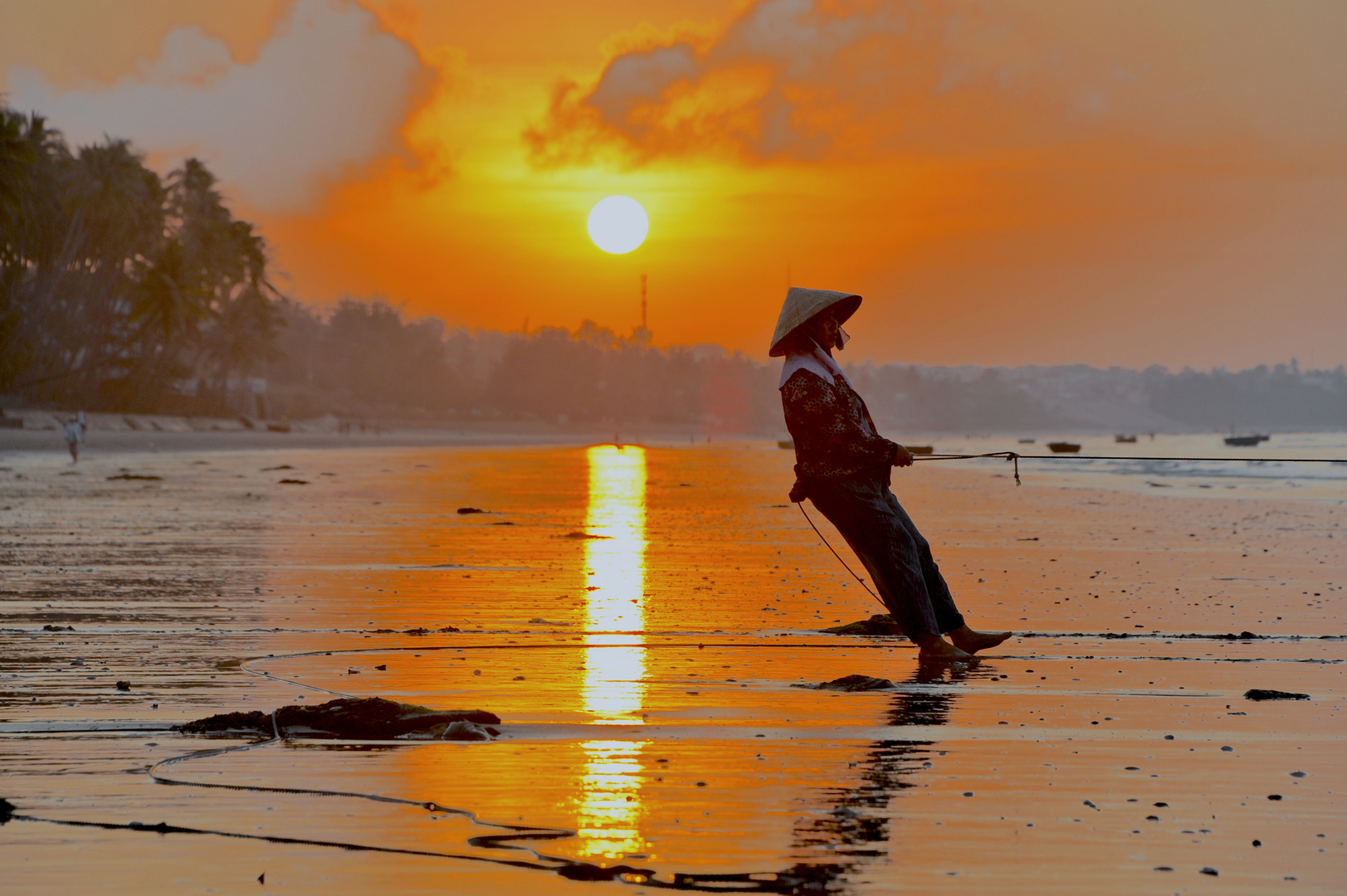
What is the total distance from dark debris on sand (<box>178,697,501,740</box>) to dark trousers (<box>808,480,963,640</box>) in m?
2.52

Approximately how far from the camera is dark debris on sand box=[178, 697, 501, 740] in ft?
16.6

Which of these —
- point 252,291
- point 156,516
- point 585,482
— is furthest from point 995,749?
point 252,291

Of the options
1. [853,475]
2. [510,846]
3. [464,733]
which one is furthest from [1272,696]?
[510,846]

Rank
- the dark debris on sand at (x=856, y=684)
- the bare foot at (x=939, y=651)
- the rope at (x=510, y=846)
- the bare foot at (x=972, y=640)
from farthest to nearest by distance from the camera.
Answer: the bare foot at (x=972, y=640) → the bare foot at (x=939, y=651) → the dark debris on sand at (x=856, y=684) → the rope at (x=510, y=846)

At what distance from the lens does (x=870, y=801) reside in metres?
4.12

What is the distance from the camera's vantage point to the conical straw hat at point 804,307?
7.03 meters

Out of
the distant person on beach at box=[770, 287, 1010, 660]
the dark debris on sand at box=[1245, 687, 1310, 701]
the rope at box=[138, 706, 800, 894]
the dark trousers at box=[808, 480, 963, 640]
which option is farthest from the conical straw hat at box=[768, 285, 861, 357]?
the rope at box=[138, 706, 800, 894]

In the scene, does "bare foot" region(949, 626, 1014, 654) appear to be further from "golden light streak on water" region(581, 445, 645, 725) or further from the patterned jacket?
"golden light streak on water" region(581, 445, 645, 725)

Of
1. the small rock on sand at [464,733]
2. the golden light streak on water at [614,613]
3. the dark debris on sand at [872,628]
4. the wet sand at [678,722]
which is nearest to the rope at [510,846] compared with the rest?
the wet sand at [678,722]

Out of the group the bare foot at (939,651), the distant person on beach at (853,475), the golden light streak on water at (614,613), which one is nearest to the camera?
the golden light streak on water at (614,613)

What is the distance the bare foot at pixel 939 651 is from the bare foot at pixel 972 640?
0.46 feet

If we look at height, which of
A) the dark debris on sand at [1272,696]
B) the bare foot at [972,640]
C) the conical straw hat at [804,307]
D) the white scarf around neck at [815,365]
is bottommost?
the dark debris on sand at [1272,696]

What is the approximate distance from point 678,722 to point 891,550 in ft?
6.84

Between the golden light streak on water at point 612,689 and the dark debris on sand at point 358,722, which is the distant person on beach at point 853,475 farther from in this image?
the dark debris on sand at point 358,722
